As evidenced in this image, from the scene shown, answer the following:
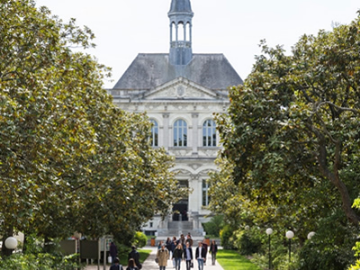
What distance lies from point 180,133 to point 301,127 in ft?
215

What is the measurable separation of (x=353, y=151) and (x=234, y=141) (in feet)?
9.46

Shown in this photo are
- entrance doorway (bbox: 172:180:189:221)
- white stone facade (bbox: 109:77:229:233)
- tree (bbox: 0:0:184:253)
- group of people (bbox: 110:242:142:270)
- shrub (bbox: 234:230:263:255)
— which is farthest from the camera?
entrance doorway (bbox: 172:180:189:221)

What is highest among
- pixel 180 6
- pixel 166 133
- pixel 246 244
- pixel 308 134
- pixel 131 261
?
pixel 180 6

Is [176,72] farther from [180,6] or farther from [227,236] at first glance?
[227,236]

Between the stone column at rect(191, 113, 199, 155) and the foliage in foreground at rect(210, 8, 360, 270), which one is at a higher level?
the stone column at rect(191, 113, 199, 155)

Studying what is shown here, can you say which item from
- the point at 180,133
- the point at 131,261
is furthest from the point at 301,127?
the point at 180,133

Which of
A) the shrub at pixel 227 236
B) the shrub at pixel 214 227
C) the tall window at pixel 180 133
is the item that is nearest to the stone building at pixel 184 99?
the tall window at pixel 180 133

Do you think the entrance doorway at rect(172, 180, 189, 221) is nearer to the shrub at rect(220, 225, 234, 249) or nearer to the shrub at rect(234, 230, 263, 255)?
the shrub at rect(220, 225, 234, 249)

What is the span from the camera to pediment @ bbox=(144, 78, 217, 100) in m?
81.6

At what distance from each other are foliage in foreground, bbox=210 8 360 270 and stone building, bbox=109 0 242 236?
58160 mm

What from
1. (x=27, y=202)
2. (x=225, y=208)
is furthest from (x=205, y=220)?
(x=27, y=202)

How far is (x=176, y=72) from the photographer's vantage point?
85500 mm

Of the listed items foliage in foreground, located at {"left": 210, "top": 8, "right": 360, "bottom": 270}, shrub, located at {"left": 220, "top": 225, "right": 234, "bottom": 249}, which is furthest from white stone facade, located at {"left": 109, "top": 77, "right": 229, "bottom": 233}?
foliage in foreground, located at {"left": 210, "top": 8, "right": 360, "bottom": 270}

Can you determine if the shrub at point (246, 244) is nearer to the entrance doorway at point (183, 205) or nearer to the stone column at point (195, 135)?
the stone column at point (195, 135)
